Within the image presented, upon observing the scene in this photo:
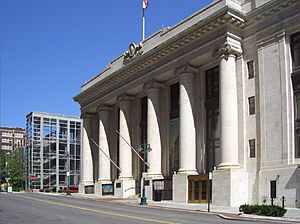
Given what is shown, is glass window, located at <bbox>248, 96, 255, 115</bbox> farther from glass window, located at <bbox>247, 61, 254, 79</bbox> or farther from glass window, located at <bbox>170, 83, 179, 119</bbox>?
glass window, located at <bbox>170, 83, 179, 119</bbox>

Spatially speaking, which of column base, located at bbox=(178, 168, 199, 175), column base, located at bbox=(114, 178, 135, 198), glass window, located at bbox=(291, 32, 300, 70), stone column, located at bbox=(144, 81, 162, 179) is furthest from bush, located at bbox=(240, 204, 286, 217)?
column base, located at bbox=(114, 178, 135, 198)

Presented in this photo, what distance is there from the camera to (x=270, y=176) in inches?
1410

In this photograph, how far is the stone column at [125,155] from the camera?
2162 inches

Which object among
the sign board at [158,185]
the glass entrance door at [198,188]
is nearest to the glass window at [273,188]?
the glass entrance door at [198,188]

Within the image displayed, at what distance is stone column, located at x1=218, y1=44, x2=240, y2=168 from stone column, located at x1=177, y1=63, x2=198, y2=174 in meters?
5.07

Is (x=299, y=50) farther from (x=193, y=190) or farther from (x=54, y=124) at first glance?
(x=54, y=124)

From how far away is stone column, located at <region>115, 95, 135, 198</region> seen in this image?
54906 millimetres

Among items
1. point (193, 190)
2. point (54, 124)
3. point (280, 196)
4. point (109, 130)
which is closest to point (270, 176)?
point (280, 196)

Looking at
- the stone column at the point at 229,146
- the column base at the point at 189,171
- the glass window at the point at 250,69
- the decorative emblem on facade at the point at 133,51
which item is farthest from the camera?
A: the decorative emblem on facade at the point at 133,51

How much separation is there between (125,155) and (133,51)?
1227 centimetres

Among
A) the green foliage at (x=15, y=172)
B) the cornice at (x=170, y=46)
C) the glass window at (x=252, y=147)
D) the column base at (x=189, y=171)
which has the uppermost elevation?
the cornice at (x=170, y=46)

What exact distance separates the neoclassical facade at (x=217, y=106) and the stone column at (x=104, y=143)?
7.32 ft

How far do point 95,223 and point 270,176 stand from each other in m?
19.0

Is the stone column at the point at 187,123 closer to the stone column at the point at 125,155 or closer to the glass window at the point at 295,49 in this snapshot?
the glass window at the point at 295,49
